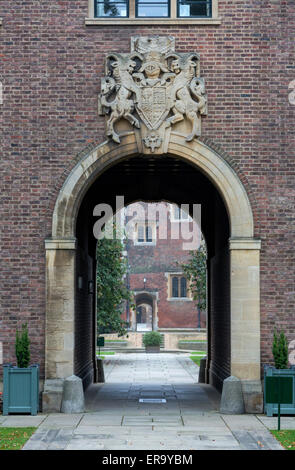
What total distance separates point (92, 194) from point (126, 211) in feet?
111

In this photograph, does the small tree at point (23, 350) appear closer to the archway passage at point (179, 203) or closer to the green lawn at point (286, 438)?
the archway passage at point (179, 203)

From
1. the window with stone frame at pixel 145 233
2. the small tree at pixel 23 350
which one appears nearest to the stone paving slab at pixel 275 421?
the small tree at pixel 23 350

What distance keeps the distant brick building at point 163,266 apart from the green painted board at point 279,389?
Result: 38428 millimetres

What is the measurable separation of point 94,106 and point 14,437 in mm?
6362

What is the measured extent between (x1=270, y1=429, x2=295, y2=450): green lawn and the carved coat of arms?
5581 millimetres

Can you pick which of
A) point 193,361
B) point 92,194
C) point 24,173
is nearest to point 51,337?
point 24,173

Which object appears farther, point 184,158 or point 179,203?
point 179,203

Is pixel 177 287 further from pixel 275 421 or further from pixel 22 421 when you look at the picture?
pixel 22 421

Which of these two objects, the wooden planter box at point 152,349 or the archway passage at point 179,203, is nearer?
the archway passage at point 179,203

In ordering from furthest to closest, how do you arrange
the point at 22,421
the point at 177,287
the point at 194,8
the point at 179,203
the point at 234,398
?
1. the point at 177,287
2. the point at 179,203
3. the point at 194,8
4. the point at 234,398
5. the point at 22,421

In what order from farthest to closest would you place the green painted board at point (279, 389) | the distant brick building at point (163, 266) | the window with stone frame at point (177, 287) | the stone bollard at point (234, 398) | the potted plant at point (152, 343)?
the window with stone frame at point (177, 287) < the distant brick building at point (163, 266) < the potted plant at point (152, 343) < the stone bollard at point (234, 398) < the green painted board at point (279, 389)

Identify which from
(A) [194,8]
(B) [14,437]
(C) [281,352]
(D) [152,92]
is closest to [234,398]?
(C) [281,352]

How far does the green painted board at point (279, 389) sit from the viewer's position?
11.7 metres

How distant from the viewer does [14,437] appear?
1062cm
